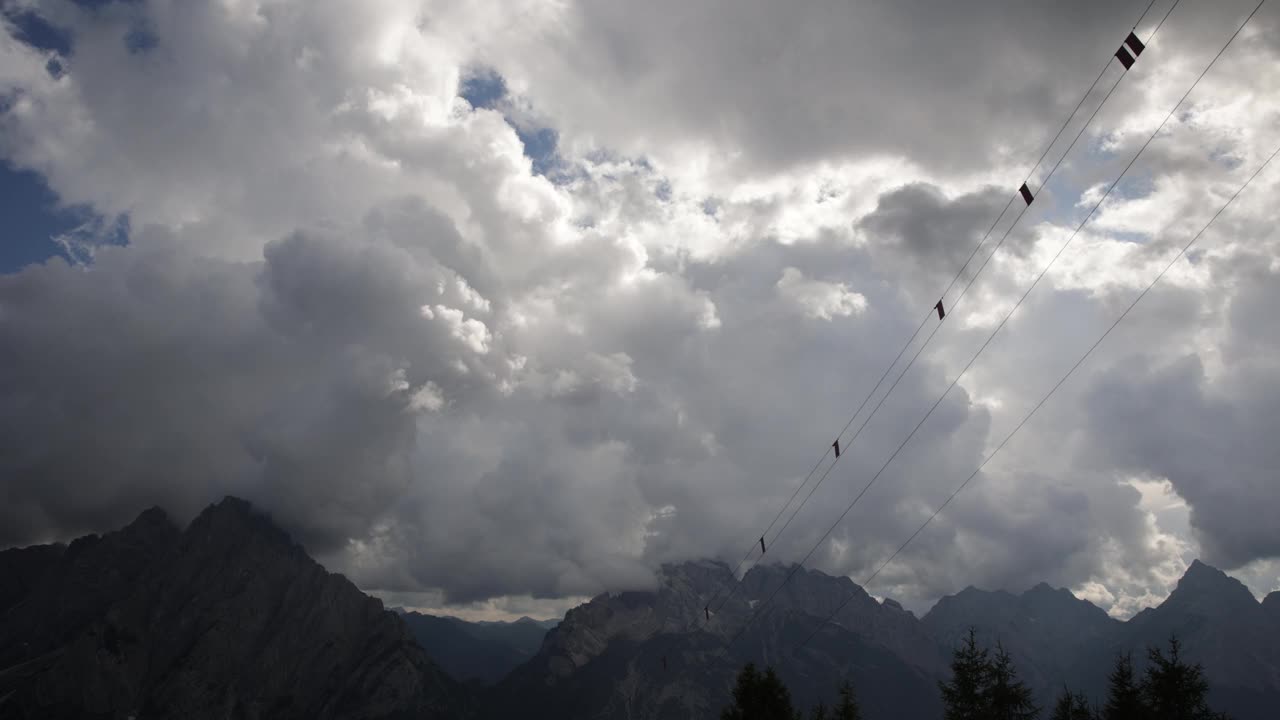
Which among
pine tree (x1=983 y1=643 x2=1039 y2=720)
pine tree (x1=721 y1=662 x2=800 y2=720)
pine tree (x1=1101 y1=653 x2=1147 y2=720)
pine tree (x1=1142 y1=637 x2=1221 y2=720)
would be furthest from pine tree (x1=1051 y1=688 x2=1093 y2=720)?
pine tree (x1=721 y1=662 x2=800 y2=720)

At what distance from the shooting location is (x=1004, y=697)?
5119 cm

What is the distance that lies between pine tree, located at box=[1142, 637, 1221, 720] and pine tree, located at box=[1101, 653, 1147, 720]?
991mm

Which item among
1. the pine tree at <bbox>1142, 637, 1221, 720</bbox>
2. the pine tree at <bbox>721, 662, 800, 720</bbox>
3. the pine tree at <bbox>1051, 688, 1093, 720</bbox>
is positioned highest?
the pine tree at <bbox>1142, 637, 1221, 720</bbox>

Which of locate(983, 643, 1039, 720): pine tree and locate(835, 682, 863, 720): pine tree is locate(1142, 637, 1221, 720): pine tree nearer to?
locate(983, 643, 1039, 720): pine tree

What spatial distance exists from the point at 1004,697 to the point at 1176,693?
10696 millimetres

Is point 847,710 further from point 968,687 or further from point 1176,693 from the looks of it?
point 1176,693

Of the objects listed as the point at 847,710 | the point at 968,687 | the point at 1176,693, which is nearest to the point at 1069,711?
the point at 1176,693

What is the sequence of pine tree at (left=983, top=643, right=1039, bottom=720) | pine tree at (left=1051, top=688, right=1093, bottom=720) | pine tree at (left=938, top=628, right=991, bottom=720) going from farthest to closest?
pine tree at (left=1051, top=688, right=1093, bottom=720) → pine tree at (left=938, top=628, right=991, bottom=720) → pine tree at (left=983, top=643, right=1039, bottom=720)

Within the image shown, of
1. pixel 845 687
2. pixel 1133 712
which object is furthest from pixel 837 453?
pixel 1133 712

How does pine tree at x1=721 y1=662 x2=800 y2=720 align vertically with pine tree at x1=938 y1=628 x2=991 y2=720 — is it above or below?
below

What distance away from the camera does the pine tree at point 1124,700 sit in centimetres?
4978

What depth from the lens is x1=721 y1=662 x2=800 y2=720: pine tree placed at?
58844 mm

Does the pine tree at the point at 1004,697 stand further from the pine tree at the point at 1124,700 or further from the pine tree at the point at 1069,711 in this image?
the pine tree at the point at 1124,700

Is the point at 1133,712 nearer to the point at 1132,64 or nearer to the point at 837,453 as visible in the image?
the point at 837,453
